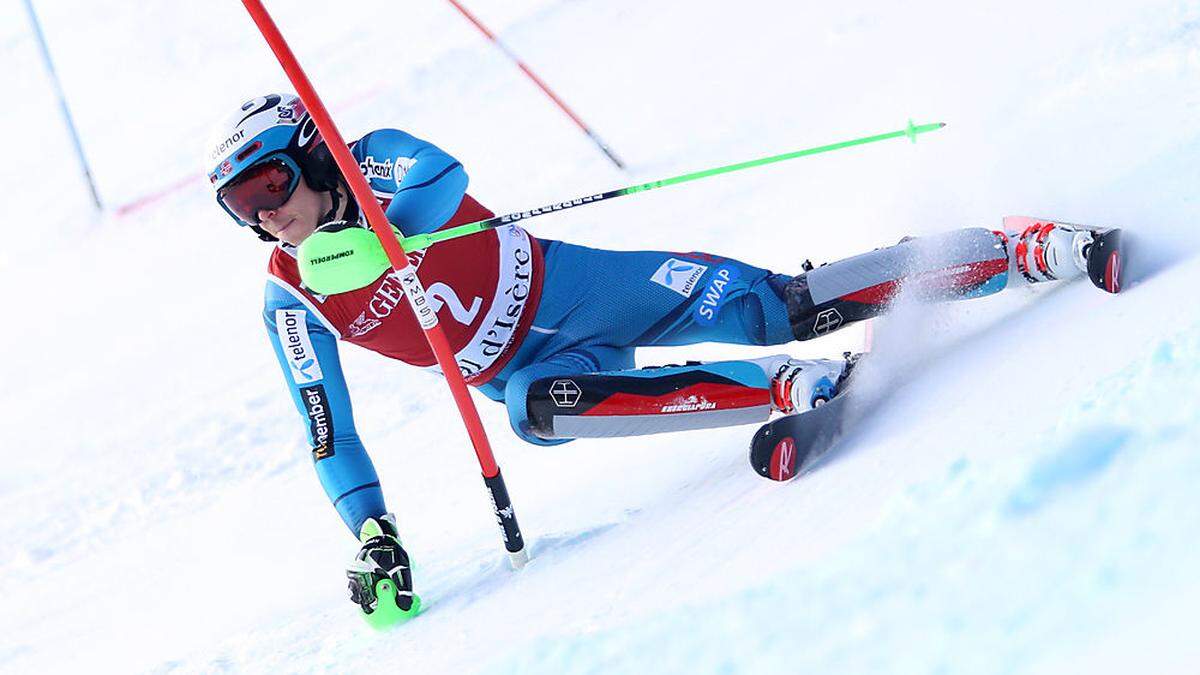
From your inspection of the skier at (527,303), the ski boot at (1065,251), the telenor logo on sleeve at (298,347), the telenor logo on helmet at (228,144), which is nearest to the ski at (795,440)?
the skier at (527,303)

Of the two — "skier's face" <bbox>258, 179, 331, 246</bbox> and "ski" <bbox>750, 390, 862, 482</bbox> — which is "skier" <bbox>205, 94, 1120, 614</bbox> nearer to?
"skier's face" <bbox>258, 179, 331, 246</bbox>

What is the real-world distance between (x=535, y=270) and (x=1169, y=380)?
77.6 inches

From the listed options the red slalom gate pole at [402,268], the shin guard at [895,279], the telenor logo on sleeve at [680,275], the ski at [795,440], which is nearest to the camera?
the ski at [795,440]

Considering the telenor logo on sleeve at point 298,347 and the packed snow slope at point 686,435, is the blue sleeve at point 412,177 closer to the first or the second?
the telenor logo on sleeve at point 298,347

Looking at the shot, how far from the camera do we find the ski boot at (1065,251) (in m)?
2.42

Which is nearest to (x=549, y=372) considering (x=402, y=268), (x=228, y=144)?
(x=402, y=268)

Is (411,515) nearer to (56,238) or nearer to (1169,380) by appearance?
(1169,380)

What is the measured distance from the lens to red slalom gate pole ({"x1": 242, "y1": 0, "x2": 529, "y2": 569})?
100 inches

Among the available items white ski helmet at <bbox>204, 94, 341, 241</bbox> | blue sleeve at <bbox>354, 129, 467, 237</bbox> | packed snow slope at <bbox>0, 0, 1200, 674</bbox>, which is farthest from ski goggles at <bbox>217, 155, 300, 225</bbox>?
packed snow slope at <bbox>0, 0, 1200, 674</bbox>

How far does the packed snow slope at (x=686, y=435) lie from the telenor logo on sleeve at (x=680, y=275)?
0.41m

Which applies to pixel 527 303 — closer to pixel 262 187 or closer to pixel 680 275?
pixel 680 275

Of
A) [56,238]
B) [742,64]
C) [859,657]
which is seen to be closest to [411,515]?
[859,657]

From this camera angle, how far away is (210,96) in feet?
37.4

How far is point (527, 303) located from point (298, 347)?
0.59 m
